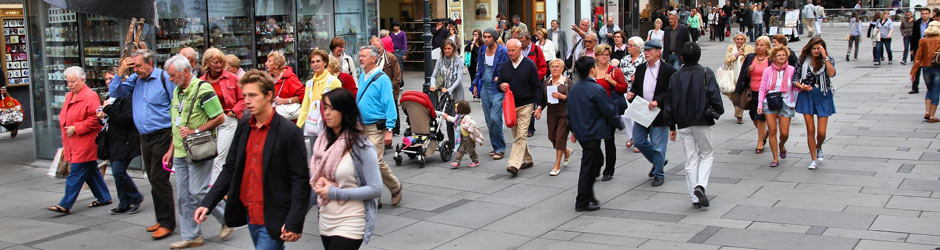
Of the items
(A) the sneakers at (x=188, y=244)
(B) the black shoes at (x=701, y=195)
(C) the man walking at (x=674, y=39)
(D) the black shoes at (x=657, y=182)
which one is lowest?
(A) the sneakers at (x=188, y=244)

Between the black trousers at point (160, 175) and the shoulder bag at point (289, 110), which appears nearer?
the black trousers at point (160, 175)

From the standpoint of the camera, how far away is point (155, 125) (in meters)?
7.84

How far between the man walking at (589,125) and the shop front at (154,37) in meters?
5.42

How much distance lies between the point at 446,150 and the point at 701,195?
3.87m

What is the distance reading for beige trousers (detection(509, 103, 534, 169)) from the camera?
1034cm

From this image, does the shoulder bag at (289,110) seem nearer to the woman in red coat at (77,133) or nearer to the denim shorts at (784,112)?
the woman in red coat at (77,133)

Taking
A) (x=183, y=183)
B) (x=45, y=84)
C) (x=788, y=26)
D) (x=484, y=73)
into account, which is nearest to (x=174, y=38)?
(x=45, y=84)

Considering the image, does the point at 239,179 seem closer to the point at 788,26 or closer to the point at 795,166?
the point at 795,166

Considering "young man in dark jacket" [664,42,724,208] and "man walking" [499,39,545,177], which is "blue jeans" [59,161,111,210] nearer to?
"man walking" [499,39,545,177]

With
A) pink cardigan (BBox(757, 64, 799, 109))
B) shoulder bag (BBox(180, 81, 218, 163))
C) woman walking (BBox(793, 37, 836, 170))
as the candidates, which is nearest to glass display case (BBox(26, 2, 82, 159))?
shoulder bag (BBox(180, 81, 218, 163))

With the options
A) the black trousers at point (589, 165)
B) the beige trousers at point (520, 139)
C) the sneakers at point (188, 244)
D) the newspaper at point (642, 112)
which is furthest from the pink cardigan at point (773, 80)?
the sneakers at point (188, 244)

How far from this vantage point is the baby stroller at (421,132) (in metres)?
11.0

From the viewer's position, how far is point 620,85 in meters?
10.2

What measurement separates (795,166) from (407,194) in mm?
4298
